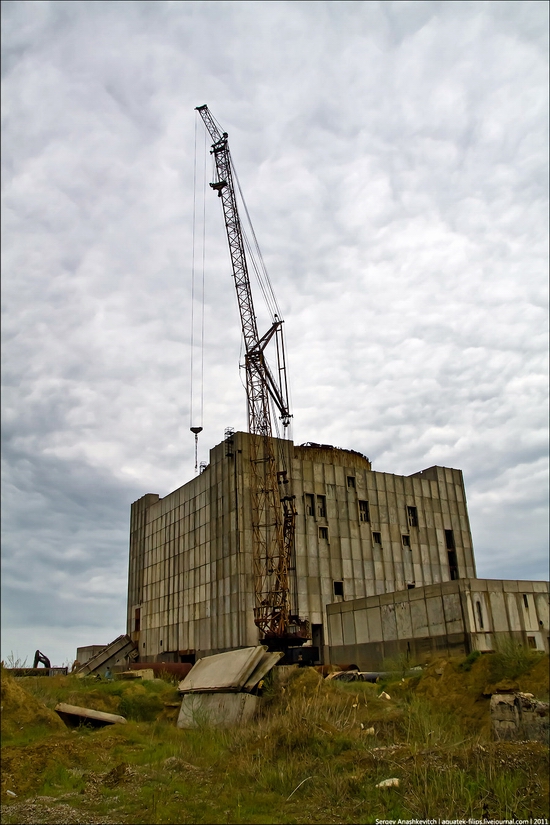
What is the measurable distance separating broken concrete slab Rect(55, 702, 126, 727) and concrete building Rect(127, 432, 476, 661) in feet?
87.0

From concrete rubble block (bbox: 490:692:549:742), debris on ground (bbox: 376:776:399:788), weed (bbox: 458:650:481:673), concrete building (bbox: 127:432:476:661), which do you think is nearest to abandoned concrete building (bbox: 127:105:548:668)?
concrete building (bbox: 127:432:476:661)

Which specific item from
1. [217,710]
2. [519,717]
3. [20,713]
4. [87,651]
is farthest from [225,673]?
[87,651]

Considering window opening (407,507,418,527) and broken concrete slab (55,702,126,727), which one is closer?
broken concrete slab (55,702,126,727)

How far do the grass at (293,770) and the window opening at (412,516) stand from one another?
38.3 m

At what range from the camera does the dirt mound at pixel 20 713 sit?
58.4ft

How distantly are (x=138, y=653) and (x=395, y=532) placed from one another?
2538 centimetres

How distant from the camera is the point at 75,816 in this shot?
10820 millimetres

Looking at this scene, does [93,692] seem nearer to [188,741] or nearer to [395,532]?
[188,741]

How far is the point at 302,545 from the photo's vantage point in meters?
50.3

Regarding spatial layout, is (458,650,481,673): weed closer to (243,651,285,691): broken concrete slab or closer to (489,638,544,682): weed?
(489,638,544,682): weed

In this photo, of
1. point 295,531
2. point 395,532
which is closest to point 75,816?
point 295,531

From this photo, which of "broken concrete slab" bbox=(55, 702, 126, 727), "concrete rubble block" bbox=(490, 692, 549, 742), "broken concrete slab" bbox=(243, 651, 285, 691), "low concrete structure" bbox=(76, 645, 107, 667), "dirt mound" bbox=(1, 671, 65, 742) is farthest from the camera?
"low concrete structure" bbox=(76, 645, 107, 667)

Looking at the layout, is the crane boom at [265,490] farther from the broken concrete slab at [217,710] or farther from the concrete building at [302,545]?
the broken concrete slab at [217,710]

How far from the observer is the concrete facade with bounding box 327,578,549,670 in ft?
98.4
